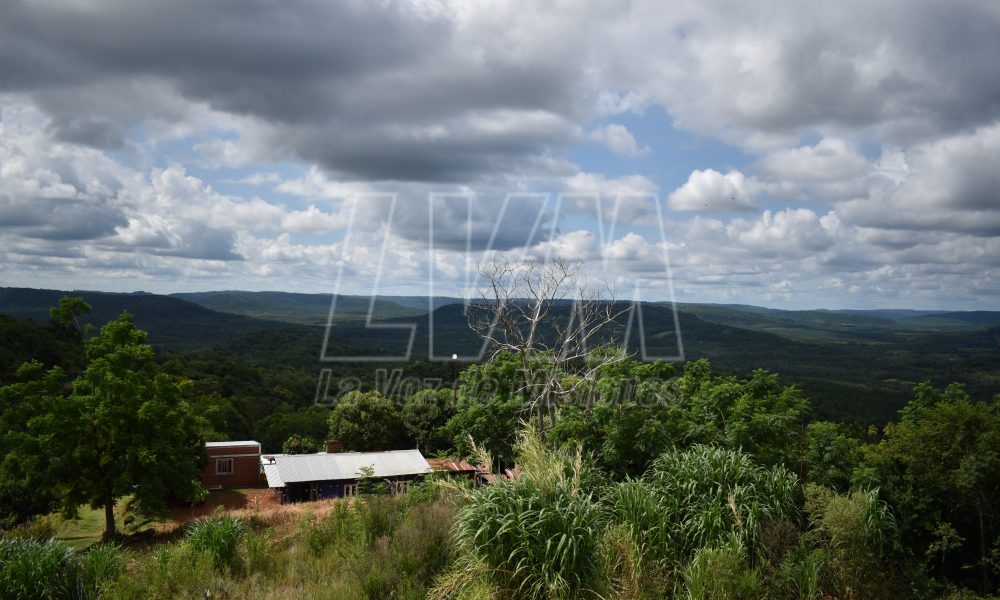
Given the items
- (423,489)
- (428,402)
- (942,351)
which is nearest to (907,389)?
(942,351)

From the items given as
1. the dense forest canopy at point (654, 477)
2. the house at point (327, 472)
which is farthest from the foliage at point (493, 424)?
the house at point (327, 472)

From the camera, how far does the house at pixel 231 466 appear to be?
79.0 feet

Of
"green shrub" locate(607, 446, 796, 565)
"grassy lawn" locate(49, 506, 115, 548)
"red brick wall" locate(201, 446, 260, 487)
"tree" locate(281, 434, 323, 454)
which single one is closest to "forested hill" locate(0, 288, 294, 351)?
"tree" locate(281, 434, 323, 454)

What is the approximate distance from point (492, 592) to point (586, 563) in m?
0.92

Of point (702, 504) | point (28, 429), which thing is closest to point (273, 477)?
point (28, 429)

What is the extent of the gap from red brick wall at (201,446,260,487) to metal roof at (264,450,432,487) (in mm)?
958

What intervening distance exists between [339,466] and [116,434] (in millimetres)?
9362

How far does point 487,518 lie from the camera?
5.79 metres

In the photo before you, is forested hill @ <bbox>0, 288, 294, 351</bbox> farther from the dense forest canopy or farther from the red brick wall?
the dense forest canopy

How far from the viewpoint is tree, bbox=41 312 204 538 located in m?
14.4

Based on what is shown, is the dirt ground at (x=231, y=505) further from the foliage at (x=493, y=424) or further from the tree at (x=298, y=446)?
the tree at (x=298, y=446)

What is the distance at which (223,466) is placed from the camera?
24453 millimetres

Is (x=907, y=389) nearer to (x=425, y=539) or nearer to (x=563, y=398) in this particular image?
(x=563, y=398)

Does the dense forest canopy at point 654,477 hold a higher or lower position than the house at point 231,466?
higher
